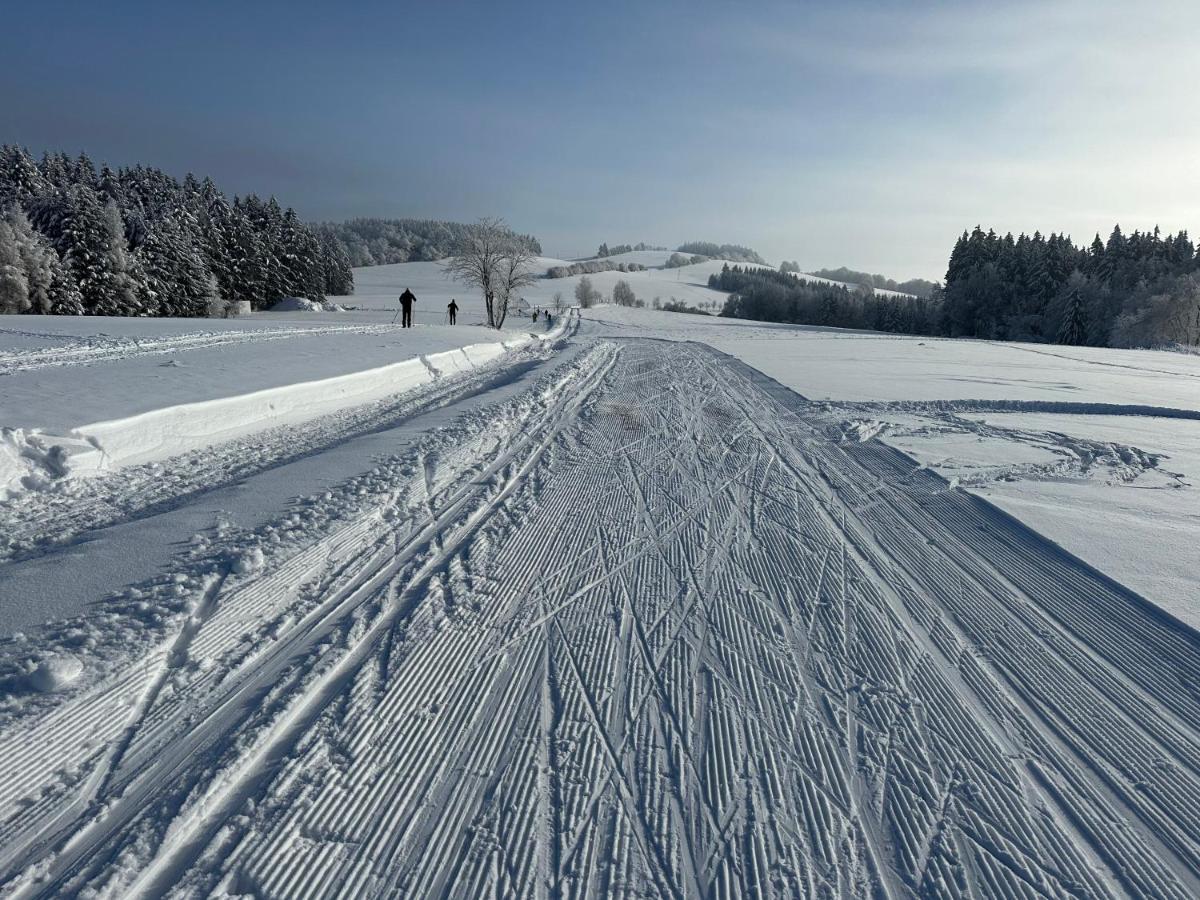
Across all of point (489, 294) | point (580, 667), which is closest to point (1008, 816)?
point (580, 667)

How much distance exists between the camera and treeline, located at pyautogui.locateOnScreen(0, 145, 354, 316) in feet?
119

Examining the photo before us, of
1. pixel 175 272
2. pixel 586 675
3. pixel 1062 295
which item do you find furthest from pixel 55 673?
pixel 1062 295

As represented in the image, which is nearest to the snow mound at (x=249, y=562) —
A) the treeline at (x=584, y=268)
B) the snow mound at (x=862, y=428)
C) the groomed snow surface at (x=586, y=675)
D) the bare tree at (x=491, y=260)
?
the groomed snow surface at (x=586, y=675)

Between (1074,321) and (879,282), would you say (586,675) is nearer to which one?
(1074,321)

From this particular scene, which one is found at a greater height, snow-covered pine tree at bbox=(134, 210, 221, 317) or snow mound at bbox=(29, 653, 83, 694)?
snow-covered pine tree at bbox=(134, 210, 221, 317)

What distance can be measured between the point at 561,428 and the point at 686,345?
18611 mm

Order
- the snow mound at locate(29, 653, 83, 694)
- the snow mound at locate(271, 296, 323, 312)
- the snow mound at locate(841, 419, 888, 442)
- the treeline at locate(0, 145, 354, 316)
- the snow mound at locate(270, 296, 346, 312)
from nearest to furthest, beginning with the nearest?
the snow mound at locate(29, 653, 83, 694) → the snow mound at locate(841, 419, 888, 442) → the treeline at locate(0, 145, 354, 316) → the snow mound at locate(271, 296, 323, 312) → the snow mound at locate(270, 296, 346, 312)

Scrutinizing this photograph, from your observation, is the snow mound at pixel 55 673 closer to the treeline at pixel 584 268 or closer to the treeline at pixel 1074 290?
the treeline at pixel 1074 290

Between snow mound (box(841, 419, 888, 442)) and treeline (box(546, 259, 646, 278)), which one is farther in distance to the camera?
treeline (box(546, 259, 646, 278))

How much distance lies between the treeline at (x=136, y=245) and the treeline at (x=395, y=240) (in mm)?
72931

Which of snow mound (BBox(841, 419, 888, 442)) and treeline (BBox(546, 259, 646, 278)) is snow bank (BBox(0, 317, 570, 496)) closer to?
snow mound (BBox(841, 419, 888, 442))

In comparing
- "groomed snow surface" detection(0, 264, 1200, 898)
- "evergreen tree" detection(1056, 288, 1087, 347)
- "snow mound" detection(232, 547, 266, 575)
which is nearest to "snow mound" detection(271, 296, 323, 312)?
"groomed snow surface" detection(0, 264, 1200, 898)

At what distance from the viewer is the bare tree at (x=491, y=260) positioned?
43.8 m

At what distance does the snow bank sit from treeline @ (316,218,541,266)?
125 metres
